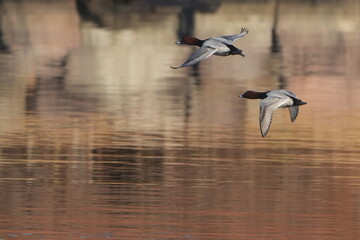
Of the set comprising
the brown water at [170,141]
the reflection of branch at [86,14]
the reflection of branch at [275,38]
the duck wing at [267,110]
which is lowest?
the brown water at [170,141]

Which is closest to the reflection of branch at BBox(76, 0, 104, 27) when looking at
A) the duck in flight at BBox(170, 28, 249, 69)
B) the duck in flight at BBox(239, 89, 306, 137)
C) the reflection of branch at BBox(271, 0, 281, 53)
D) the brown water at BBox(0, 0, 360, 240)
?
the brown water at BBox(0, 0, 360, 240)

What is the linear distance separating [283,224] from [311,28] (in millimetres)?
32687

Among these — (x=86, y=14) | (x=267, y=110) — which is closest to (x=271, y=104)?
(x=267, y=110)

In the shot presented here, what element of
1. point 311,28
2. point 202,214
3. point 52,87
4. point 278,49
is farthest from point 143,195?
point 311,28

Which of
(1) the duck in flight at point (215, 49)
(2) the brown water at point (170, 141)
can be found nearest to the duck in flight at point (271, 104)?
(1) the duck in flight at point (215, 49)

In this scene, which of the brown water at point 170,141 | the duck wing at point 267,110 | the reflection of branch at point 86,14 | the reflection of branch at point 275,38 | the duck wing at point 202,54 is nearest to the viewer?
the brown water at point 170,141

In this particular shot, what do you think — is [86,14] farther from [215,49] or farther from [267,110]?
[267,110]

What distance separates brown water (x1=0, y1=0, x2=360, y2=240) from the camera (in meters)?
16.0

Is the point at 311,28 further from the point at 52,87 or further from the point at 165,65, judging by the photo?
the point at 52,87

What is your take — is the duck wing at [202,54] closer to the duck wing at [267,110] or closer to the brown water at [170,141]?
the duck wing at [267,110]

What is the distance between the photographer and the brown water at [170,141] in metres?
16.0

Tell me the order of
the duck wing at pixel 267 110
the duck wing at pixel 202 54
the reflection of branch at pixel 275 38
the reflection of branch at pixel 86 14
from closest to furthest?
1. the duck wing at pixel 202 54
2. the duck wing at pixel 267 110
3. the reflection of branch at pixel 275 38
4. the reflection of branch at pixel 86 14

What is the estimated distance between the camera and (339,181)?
1850 centimetres

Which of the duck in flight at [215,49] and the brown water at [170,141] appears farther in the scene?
the duck in flight at [215,49]
